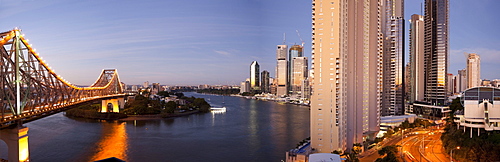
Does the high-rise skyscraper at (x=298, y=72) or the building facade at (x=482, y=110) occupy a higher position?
the high-rise skyscraper at (x=298, y=72)

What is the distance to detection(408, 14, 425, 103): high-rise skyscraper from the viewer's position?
890 inches

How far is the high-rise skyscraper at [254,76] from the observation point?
192 ft

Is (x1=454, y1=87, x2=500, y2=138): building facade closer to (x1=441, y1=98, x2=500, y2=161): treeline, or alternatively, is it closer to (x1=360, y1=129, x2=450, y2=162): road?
(x1=441, y1=98, x2=500, y2=161): treeline

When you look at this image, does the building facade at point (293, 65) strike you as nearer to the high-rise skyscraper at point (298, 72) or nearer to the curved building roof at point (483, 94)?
the high-rise skyscraper at point (298, 72)

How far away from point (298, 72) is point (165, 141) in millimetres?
38626

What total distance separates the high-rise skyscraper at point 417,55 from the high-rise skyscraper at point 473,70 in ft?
18.7

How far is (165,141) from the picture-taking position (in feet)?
34.9

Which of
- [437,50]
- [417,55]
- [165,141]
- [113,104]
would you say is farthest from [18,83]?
[417,55]

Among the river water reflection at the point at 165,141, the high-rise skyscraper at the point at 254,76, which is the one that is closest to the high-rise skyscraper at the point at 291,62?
the high-rise skyscraper at the point at 254,76

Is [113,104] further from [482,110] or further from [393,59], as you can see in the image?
[482,110]

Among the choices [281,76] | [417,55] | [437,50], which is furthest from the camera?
[281,76]

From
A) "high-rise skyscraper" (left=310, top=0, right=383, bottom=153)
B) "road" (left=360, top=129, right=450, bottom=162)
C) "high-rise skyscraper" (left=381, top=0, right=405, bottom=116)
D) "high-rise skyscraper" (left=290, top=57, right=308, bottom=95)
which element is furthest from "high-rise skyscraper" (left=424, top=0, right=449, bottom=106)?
"high-rise skyscraper" (left=290, top=57, right=308, bottom=95)

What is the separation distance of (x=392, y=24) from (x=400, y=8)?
2234 mm

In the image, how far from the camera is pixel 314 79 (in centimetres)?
784
